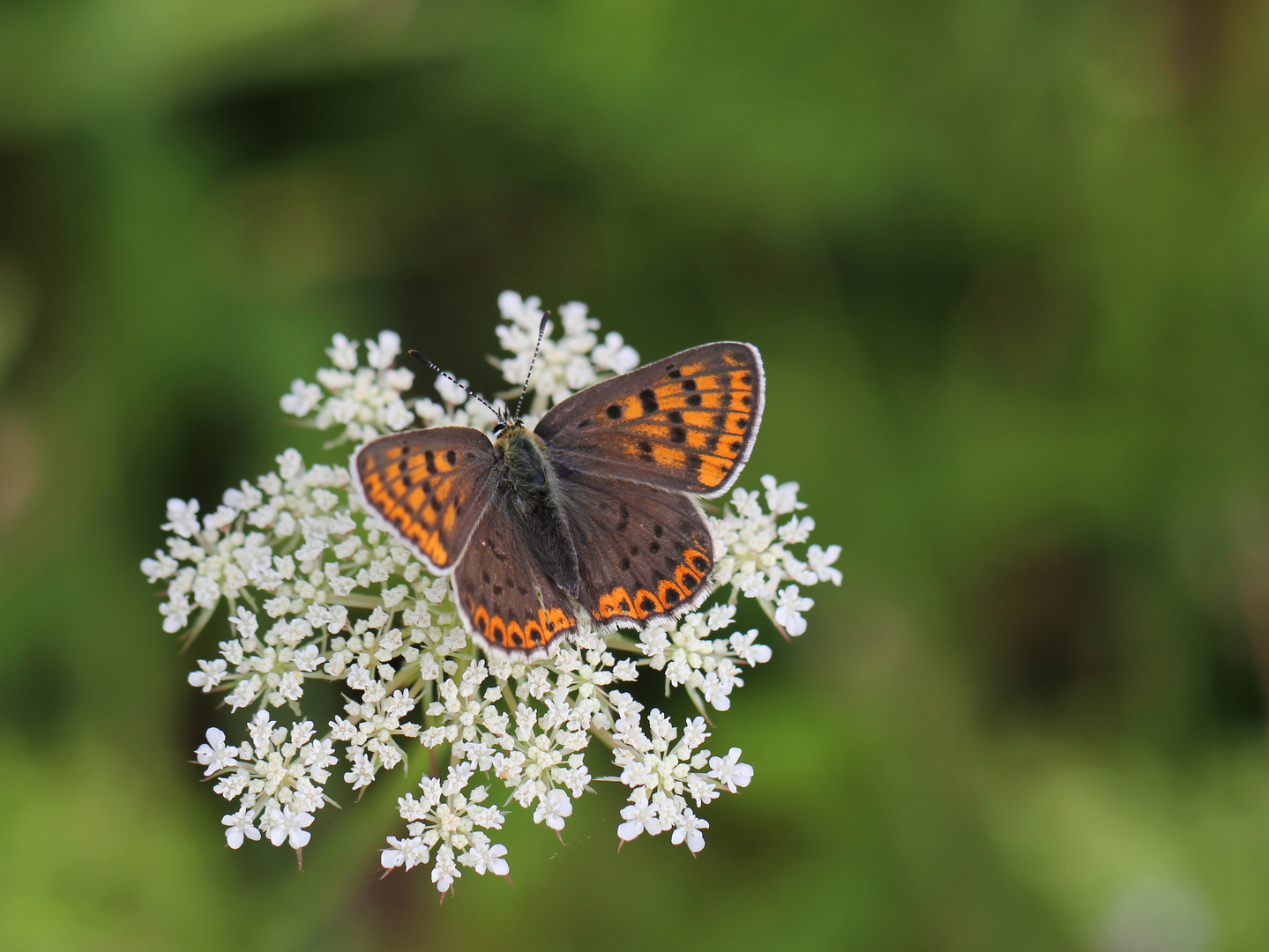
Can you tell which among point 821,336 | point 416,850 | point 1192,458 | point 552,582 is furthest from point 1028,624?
point 416,850

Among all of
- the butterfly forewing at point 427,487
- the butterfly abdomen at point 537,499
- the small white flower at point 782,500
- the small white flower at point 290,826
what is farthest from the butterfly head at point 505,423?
the small white flower at point 290,826

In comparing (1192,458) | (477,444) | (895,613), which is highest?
(477,444)

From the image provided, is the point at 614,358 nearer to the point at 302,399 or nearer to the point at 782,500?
the point at 782,500

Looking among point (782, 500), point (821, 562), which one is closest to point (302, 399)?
point (782, 500)

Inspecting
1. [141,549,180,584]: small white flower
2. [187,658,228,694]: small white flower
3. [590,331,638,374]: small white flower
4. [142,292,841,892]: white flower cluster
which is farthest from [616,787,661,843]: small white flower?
[141,549,180,584]: small white flower

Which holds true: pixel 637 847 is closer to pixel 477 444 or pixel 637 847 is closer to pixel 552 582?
pixel 552 582

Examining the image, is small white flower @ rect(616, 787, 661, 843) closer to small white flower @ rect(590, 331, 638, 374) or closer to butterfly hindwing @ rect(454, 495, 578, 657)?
butterfly hindwing @ rect(454, 495, 578, 657)
